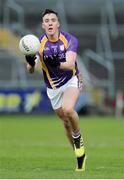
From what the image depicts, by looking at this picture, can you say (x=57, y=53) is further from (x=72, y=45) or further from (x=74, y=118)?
(x=74, y=118)

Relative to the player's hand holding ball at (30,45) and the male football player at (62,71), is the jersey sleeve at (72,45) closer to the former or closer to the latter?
the male football player at (62,71)

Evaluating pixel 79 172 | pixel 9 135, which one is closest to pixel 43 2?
pixel 9 135

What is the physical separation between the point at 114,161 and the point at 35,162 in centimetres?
143

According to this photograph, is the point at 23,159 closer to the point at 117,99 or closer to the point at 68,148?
the point at 68,148

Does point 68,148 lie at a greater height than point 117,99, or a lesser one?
greater

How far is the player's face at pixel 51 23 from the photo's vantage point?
11.4 meters

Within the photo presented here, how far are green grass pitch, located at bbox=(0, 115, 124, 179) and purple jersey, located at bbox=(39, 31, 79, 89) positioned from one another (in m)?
1.42

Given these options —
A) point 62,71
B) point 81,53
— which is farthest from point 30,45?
point 81,53

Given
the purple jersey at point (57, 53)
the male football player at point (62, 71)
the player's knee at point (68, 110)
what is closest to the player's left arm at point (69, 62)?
the male football player at point (62, 71)

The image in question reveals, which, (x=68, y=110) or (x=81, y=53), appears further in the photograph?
(x=81, y=53)

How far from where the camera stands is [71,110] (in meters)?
11.2

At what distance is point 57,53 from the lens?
11414 millimetres

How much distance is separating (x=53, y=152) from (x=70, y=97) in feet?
14.7

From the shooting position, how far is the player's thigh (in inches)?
444
